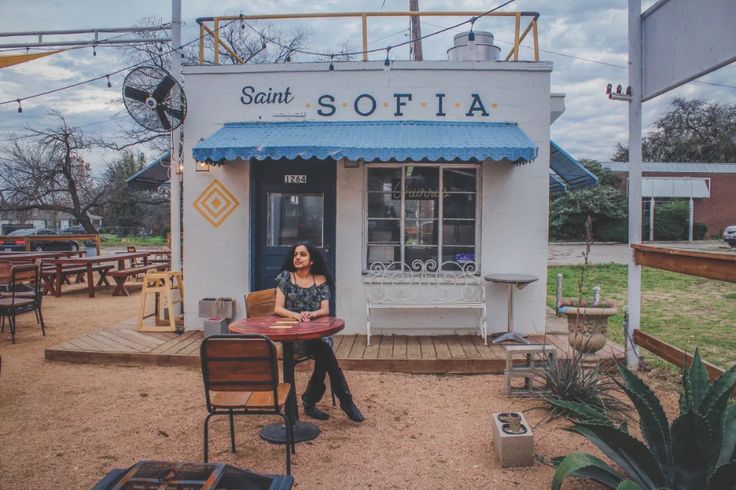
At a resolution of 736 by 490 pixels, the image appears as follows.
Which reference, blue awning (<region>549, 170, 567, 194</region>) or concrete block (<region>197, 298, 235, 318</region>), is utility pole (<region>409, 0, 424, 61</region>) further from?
concrete block (<region>197, 298, 235, 318</region>)

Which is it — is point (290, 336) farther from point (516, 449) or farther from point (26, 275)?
point (26, 275)

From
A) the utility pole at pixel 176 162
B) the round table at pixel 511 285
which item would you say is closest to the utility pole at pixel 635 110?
the round table at pixel 511 285

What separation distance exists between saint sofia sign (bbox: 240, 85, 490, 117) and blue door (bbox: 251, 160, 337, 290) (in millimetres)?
752

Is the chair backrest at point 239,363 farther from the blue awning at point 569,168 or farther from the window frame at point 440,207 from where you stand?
the blue awning at point 569,168

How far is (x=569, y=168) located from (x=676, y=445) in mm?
5740

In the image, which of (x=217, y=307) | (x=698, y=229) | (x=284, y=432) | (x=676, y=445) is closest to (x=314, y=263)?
(x=284, y=432)

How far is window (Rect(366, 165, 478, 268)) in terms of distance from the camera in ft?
22.7

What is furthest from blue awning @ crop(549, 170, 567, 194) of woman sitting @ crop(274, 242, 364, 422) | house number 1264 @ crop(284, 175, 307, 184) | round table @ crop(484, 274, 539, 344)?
woman sitting @ crop(274, 242, 364, 422)

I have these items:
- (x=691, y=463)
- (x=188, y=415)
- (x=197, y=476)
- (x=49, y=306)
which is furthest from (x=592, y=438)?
(x=49, y=306)

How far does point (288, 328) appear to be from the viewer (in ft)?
13.1

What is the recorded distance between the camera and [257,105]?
22.8ft

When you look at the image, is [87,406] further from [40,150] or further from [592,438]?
[40,150]

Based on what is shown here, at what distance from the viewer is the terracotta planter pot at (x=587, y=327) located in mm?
5570

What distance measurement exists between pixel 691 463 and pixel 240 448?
9.46 ft
